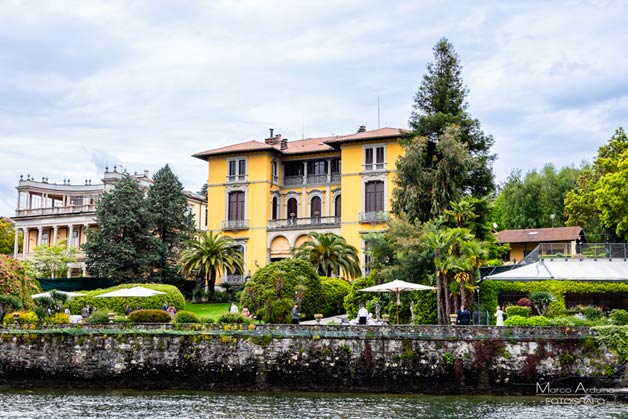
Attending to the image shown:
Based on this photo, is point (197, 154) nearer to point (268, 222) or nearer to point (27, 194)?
point (268, 222)

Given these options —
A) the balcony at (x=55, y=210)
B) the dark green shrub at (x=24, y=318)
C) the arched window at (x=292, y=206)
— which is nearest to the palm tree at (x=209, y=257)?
the arched window at (x=292, y=206)

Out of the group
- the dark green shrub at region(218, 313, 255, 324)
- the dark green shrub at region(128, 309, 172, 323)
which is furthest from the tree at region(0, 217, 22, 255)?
the dark green shrub at region(218, 313, 255, 324)

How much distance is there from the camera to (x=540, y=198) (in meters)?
64.0

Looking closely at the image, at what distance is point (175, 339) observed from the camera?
25.5 meters

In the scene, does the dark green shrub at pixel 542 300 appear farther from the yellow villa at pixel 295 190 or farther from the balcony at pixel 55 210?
the balcony at pixel 55 210

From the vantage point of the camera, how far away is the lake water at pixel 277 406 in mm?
20047

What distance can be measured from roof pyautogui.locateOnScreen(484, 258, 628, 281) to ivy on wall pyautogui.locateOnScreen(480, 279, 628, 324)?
233 millimetres

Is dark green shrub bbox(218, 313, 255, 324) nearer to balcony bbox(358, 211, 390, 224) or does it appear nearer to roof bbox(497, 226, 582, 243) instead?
balcony bbox(358, 211, 390, 224)

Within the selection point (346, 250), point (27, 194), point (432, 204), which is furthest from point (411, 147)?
point (27, 194)

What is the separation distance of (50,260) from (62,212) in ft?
27.6

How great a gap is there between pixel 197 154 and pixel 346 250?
18.3 metres

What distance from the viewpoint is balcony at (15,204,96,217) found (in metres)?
65.1

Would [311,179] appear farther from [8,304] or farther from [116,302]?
[8,304]

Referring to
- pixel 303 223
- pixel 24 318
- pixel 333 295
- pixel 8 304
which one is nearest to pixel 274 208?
pixel 303 223
